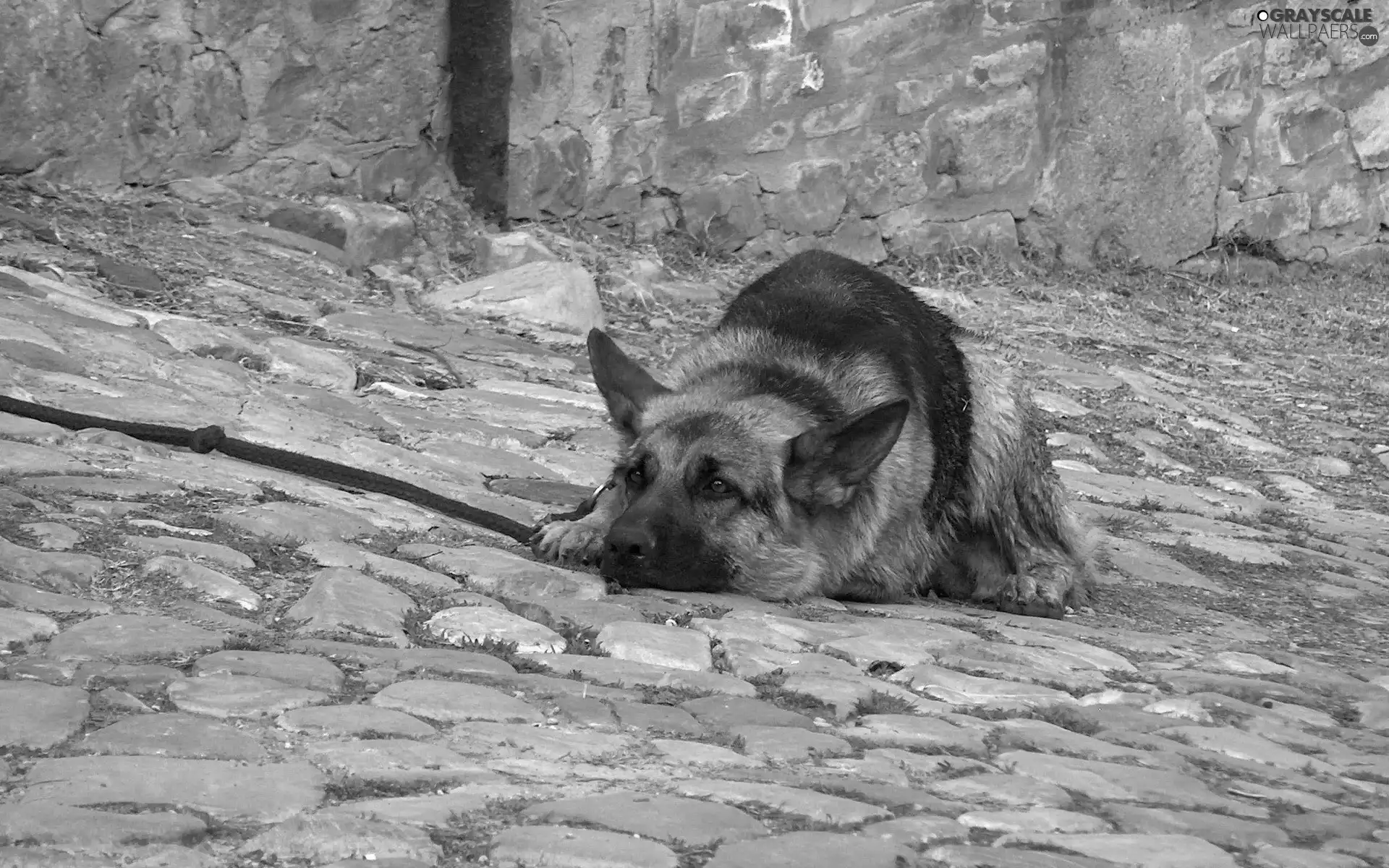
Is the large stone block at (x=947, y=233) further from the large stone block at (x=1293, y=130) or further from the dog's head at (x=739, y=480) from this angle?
the dog's head at (x=739, y=480)

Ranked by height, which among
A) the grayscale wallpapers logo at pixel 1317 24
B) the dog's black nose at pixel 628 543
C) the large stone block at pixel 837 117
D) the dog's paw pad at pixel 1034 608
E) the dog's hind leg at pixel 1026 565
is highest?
the grayscale wallpapers logo at pixel 1317 24

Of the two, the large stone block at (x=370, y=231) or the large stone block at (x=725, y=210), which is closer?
the large stone block at (x=370, y=231)

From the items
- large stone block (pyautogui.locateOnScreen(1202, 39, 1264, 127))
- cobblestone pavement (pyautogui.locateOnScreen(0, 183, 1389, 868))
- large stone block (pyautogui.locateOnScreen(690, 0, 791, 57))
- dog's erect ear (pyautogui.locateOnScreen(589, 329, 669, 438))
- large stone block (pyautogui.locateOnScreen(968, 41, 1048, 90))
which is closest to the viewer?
cobblestone pavement (pyautogui.locateOnScreen(0, 183, 1389, 868))

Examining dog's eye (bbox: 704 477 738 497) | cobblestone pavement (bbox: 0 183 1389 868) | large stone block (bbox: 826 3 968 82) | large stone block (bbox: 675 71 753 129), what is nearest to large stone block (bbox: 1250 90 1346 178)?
large stone block (bbox: 826 3 968 82)

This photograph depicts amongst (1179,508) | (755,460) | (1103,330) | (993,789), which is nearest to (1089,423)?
(1179,508)

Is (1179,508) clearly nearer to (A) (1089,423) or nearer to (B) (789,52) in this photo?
(A) (1089,423)

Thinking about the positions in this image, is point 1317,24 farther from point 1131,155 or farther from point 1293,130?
point 1131,155

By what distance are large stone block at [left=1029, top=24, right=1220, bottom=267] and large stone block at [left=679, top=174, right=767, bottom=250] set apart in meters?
2.28

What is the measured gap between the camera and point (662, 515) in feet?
15.5

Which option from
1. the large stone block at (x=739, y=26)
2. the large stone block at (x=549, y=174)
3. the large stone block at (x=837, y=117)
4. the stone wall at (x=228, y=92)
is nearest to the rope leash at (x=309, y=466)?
the stone wall at (x=228, y=92)

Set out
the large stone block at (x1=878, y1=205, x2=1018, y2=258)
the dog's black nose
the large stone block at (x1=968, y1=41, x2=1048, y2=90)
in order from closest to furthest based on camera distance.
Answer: the dog's black nose, the large stone block at (x1=968, y1=41, x2=1048, y2=90), the large stone block at (x1=878, y1=205, x2=1018, y2=258)

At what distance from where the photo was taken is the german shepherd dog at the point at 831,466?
16.0 feet

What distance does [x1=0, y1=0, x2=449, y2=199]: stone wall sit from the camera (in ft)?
25.1

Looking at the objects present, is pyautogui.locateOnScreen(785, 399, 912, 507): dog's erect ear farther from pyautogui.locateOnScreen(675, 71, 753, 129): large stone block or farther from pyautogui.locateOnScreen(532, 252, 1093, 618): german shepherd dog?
pyautogui.locateOnScreen(675, 71, 753, 129): large stone block
